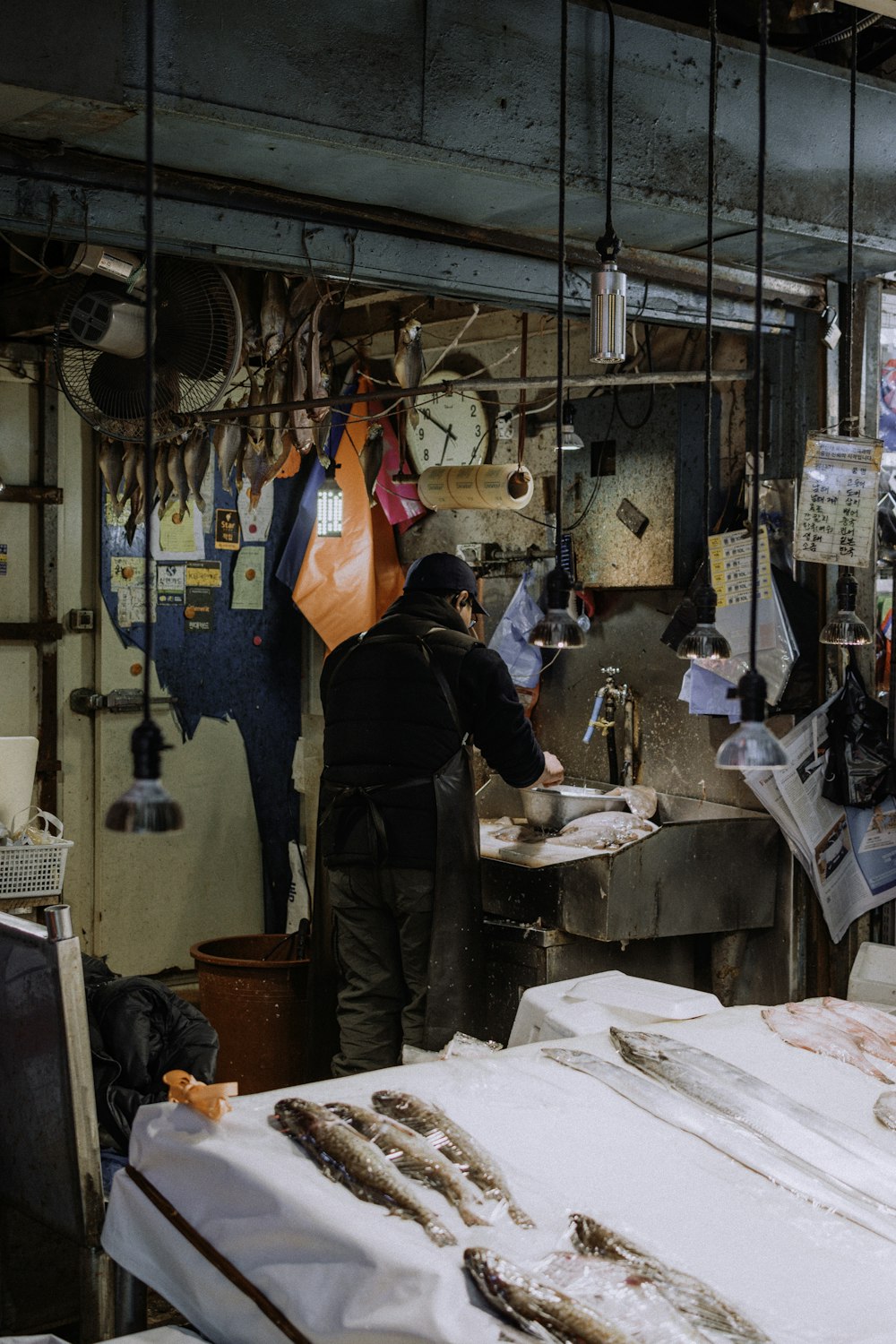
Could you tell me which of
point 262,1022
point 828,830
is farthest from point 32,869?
point 828,830

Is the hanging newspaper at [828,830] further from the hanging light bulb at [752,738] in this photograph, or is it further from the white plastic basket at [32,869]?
the white plastic basket at [32,869]

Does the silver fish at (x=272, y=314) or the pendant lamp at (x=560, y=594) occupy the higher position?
the silver fish at (x=272, y=314)

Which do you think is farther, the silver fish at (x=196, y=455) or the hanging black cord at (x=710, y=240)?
the silver fish at (x=196, y=455)

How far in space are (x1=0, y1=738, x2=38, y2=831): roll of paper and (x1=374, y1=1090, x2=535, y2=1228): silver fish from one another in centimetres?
291

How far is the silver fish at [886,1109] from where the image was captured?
304cm

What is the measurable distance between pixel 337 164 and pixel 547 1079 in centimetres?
275

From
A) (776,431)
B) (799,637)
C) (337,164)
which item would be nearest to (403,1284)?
(337,164)

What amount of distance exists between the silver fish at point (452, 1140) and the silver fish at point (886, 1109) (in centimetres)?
100

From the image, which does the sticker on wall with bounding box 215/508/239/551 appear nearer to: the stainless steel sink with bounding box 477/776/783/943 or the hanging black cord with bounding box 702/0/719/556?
the stainless steel sink with bounding box 477/776/783/943

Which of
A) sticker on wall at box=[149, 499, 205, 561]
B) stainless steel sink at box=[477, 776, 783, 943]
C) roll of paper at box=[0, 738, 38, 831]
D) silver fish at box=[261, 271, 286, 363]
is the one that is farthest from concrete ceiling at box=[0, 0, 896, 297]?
sticker on wall at box=[149, 499, 205, 561]

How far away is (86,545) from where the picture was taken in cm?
763

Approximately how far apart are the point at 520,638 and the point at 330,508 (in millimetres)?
1398

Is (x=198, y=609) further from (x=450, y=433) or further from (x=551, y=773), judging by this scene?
(x=551, y=773)

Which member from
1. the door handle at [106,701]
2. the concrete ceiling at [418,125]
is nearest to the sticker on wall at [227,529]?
the door handle at [106,701]
